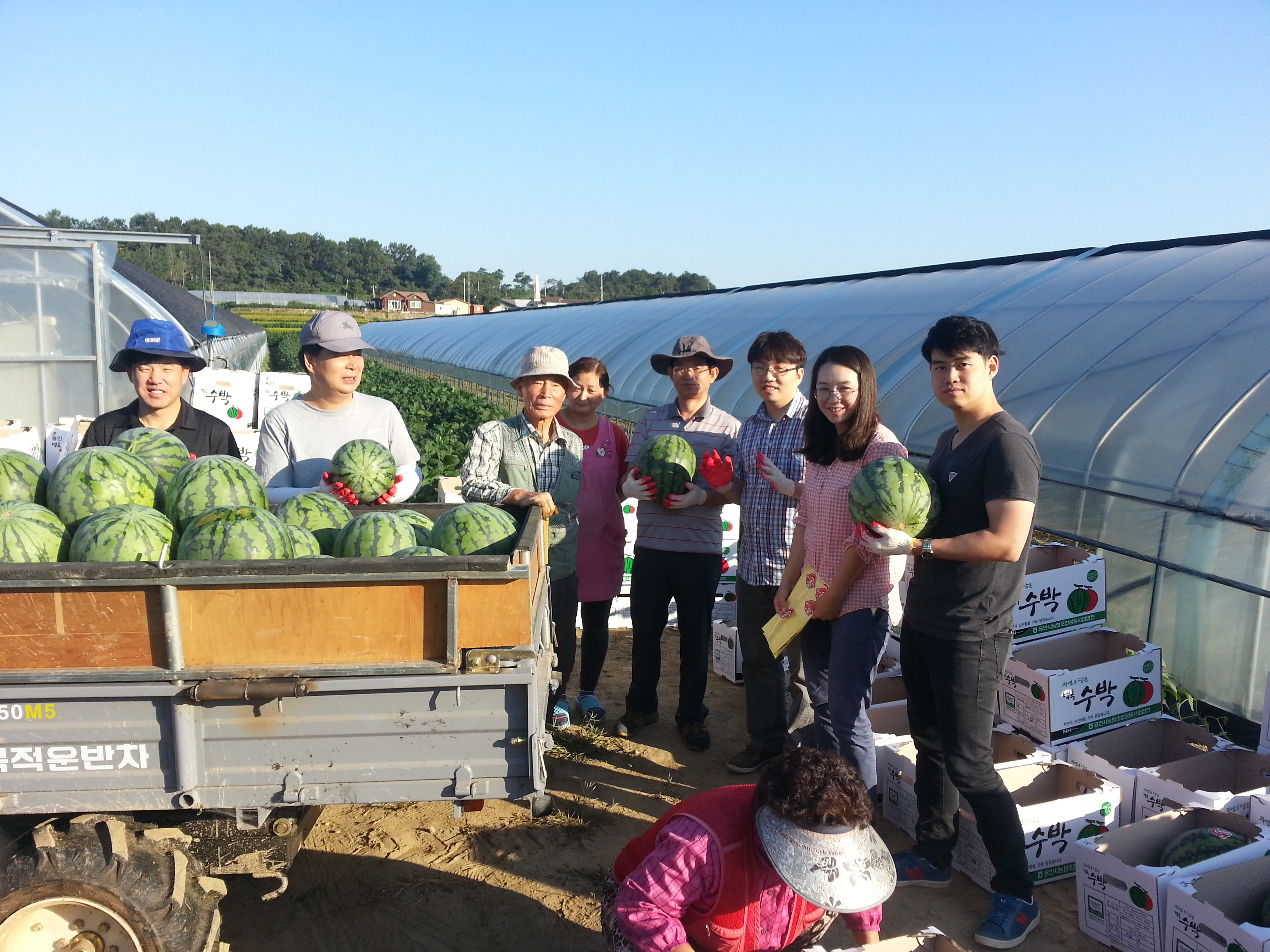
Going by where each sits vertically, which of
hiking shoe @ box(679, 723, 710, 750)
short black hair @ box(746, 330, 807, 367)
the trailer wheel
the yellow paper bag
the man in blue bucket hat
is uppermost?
short black hair @ box(746, 330, 807, 367)

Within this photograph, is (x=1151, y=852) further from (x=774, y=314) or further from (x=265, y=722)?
(x=774, y=314)

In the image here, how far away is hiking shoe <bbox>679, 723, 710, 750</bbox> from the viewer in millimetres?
5395

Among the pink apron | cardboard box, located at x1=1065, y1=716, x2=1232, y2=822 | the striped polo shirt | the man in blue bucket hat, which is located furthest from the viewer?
the pink apron

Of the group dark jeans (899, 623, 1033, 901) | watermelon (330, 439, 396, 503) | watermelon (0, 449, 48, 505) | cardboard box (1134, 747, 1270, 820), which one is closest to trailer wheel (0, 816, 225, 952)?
watermelon (0, 449, 48, 505)

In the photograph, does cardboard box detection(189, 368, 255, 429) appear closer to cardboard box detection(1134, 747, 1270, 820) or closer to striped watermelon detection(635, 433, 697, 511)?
striped watermelon detection(635, 433, 697, 511)

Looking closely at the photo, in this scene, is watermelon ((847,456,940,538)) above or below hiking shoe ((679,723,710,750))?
above

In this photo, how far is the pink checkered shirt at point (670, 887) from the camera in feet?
8.24

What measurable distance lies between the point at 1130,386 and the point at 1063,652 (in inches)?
102

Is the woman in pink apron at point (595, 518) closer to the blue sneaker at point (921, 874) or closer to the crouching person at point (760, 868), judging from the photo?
the blue sneaker at point (921, 874)

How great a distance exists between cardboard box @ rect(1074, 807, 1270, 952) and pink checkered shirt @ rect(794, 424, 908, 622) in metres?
1.31

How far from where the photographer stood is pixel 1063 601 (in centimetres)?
546

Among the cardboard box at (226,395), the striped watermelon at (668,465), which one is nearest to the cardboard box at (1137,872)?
the striped watermelon at (668,465)

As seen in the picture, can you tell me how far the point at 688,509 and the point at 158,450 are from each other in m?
2.77

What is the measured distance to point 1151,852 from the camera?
12.8ft
